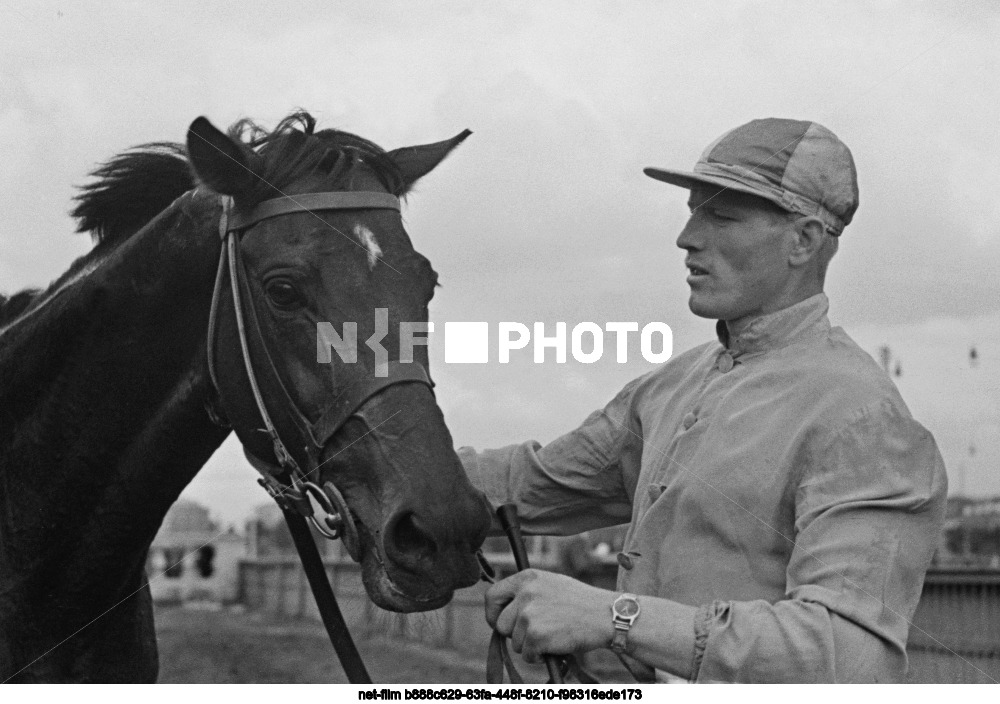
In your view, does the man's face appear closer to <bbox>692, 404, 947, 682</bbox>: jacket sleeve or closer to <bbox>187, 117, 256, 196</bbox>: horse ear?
<bbox>692, 404, 947, 682</bbox>: jacket sleeve

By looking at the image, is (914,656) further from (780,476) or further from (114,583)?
(114,583)

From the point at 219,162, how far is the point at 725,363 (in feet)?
2.85

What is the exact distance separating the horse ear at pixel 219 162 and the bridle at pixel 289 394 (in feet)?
0.12

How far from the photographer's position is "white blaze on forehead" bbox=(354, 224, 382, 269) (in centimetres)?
175

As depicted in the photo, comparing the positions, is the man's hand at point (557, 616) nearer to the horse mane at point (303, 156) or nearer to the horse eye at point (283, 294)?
the horse eye at point (283, 294)

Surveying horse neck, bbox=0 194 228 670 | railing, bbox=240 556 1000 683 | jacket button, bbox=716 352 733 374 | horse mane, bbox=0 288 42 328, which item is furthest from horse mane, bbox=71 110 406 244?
railing, bbox=240 556 1000 683

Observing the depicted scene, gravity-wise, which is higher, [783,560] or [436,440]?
[436,440]

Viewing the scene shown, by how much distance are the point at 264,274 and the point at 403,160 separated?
0.39m

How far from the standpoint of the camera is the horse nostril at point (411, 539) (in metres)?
1.60

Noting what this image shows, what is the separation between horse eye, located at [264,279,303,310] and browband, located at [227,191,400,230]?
0.12 meters

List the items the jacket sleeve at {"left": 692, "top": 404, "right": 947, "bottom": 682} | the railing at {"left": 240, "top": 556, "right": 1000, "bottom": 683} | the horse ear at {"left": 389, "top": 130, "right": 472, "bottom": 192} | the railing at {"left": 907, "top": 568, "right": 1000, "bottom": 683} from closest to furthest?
the jacket sleeve at {"left": 692, "top": 404, "right": 947, "bottom": 682} < the horse ear at {"left": 389, "top": 130, "right": 472, "bottom": 192} < the railing at {"left": 240, "top": 556, "right": 1000, "bottom": 683} < the railing at {"left": 907, "top": 568, "right": 1000, "bottom": 683}

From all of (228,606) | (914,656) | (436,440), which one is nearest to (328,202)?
(436,440)

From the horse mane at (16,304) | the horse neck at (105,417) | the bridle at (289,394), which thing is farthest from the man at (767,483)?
the horse mane at (16,304)
